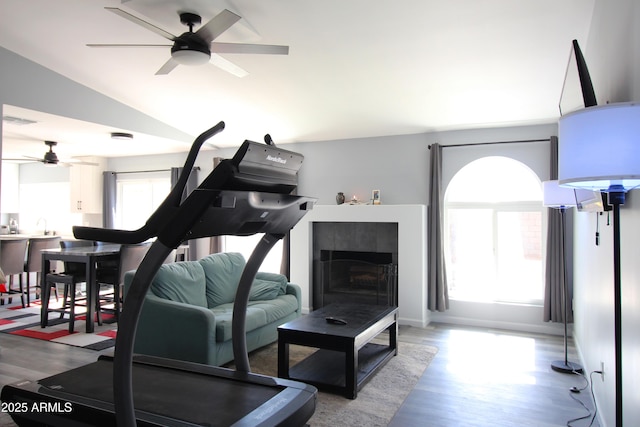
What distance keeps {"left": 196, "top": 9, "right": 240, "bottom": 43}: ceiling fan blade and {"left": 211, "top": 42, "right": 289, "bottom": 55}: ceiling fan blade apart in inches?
4.1

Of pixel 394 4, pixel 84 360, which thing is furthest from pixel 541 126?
pixel 84 360

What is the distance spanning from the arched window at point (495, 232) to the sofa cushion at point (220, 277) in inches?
108

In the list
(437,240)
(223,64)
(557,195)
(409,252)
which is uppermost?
(223,64)

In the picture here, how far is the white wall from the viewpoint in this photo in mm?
1836

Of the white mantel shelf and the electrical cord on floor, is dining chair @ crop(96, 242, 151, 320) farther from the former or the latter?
the electrical cord on floor

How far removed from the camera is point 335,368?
373cm

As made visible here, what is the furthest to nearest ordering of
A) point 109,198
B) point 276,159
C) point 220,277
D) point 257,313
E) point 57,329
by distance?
point 109,198, point 57,329, point 220,277, point 257,313, point 276,159

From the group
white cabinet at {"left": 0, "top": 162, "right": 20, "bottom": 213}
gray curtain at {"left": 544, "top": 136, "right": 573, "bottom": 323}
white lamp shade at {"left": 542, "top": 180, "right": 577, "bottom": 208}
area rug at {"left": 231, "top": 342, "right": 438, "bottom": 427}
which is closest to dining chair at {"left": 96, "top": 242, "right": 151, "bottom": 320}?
area rug at {"left": 231, "top": 342, "right": 438, "bottom": 427}

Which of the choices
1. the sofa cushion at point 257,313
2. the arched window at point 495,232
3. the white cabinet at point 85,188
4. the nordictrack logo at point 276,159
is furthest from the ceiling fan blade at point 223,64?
the white cabinet at point 85,188

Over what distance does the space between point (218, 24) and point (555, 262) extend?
421 cm

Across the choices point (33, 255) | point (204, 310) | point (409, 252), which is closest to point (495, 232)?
point (409, 252)

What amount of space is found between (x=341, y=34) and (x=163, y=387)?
9.84 ft

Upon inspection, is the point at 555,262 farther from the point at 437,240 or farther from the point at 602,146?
the point at 602,146

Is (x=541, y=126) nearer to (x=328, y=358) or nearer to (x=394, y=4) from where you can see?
(x=394, y=4)
